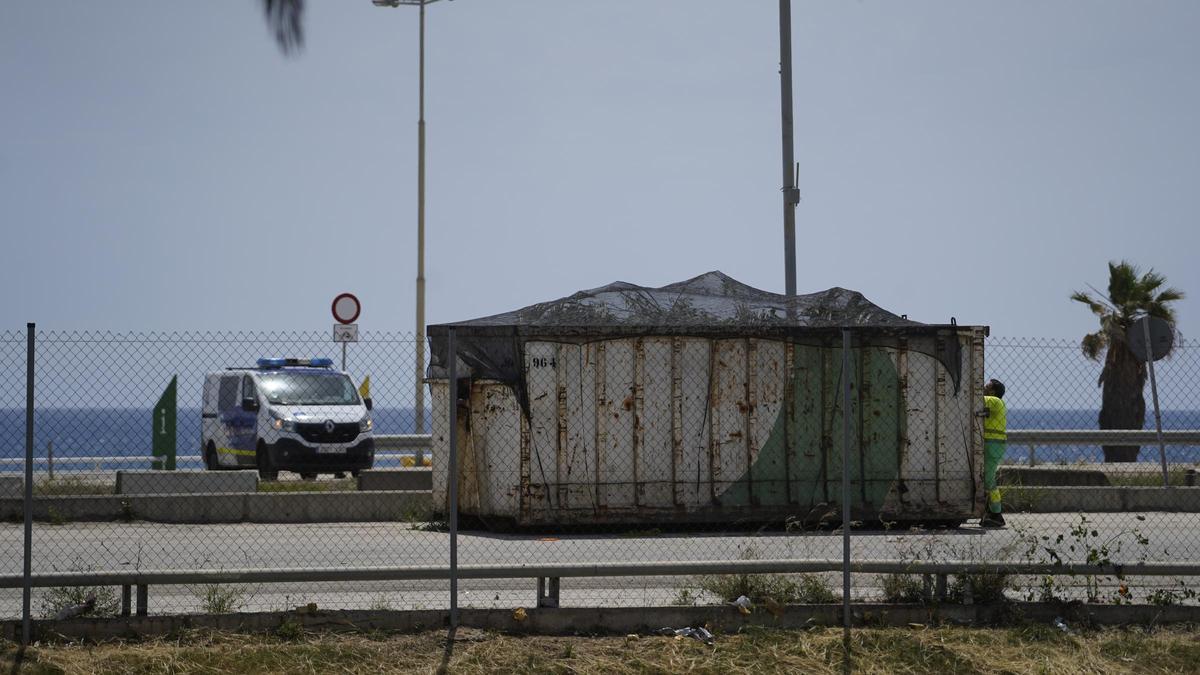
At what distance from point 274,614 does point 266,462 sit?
1237 cm

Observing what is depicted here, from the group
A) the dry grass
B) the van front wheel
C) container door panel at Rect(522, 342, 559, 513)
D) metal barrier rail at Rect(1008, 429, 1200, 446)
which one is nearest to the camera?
the dry grass

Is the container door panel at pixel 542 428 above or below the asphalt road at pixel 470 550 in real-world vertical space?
above

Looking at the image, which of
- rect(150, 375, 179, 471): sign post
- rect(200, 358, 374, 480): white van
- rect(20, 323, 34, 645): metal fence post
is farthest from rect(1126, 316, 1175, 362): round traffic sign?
rect(20, 323, 34, 645): metal fence post

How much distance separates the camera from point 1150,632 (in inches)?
329

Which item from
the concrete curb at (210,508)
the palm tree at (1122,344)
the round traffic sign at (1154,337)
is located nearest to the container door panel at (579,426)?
the concrete curb at (210,508)

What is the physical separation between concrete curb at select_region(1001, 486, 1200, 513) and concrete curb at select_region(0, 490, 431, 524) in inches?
287

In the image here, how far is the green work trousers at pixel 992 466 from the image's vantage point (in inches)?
567

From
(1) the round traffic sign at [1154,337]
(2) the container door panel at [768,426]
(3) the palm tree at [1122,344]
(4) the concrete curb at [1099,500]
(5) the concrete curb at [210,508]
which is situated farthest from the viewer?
(3) the palm tree at [1122,344]

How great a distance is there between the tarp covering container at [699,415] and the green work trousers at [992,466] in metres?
0.10

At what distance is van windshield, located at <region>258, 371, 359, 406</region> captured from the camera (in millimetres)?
20375

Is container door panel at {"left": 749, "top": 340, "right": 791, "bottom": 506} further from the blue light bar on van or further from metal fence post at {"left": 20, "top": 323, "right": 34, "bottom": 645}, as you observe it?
the blue light bar on van

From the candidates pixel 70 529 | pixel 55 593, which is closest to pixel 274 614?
pixel 55 593

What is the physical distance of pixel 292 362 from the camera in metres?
21.1

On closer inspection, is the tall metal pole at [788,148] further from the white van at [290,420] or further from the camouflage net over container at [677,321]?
the white van at [290,420]
